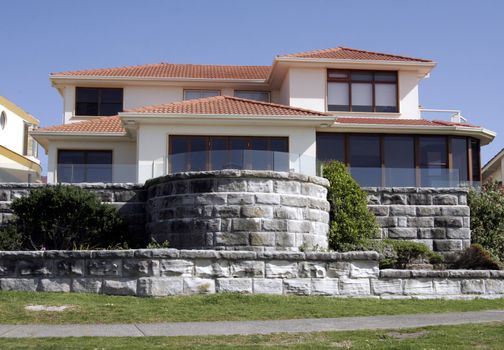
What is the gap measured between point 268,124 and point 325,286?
34.1 ft

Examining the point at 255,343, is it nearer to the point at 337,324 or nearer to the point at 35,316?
the point at 337,324

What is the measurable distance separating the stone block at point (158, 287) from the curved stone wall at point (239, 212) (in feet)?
8.21

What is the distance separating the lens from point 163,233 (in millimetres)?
18094

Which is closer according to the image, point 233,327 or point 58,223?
point 233,327

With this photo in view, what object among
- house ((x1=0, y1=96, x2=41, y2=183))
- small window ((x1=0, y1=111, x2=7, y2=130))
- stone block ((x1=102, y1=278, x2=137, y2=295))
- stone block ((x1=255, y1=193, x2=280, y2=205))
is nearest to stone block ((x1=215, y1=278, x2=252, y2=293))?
stone block ((x1=102, y1=278, x2=137, y2=295))

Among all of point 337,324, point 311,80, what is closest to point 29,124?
point 311,80

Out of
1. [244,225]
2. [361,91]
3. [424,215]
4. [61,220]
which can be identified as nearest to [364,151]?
[361,91]

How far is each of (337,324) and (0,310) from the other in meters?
5.96

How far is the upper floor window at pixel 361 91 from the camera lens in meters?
29.0

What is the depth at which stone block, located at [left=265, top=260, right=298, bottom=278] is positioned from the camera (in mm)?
15305

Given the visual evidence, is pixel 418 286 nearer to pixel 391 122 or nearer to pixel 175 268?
pixel 175 268

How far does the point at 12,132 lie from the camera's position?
130 ft

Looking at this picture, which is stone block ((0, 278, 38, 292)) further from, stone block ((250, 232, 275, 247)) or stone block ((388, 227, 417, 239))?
stone block ((388, 227, 417, 239))

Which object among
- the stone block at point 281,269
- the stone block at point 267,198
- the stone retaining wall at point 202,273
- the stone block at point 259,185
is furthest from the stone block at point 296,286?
the stone block at point 259,185
